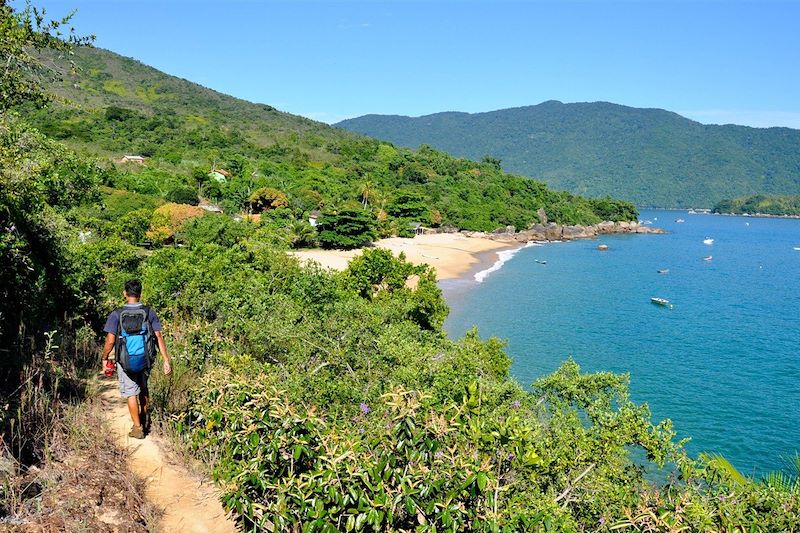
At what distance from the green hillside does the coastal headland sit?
73.6 inches

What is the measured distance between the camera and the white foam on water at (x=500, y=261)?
42.3 meters

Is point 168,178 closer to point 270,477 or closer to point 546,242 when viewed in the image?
point 546,242

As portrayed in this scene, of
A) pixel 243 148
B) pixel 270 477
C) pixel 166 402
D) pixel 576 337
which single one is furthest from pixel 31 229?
pixel 243 148

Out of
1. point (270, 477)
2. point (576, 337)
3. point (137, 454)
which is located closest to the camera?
point (270, 477)

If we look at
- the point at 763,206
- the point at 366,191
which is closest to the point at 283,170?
the point at 366,191

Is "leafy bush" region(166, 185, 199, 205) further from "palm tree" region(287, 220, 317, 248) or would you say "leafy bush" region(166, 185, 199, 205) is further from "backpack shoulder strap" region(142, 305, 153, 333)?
"backpack shoulder strap" region(142, 305, 153, 333)

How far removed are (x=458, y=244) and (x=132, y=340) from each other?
54960mm

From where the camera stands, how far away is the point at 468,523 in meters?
3.54

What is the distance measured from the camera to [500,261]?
A: 170ft

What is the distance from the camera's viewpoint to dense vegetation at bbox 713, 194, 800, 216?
166 meters

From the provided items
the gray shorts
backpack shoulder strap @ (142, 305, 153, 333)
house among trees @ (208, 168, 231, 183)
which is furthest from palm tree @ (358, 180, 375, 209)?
the gray shorts

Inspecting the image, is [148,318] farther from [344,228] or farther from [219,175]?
[219,175]

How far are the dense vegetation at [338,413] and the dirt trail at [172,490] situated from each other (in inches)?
13.6

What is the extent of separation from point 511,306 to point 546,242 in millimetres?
42444
